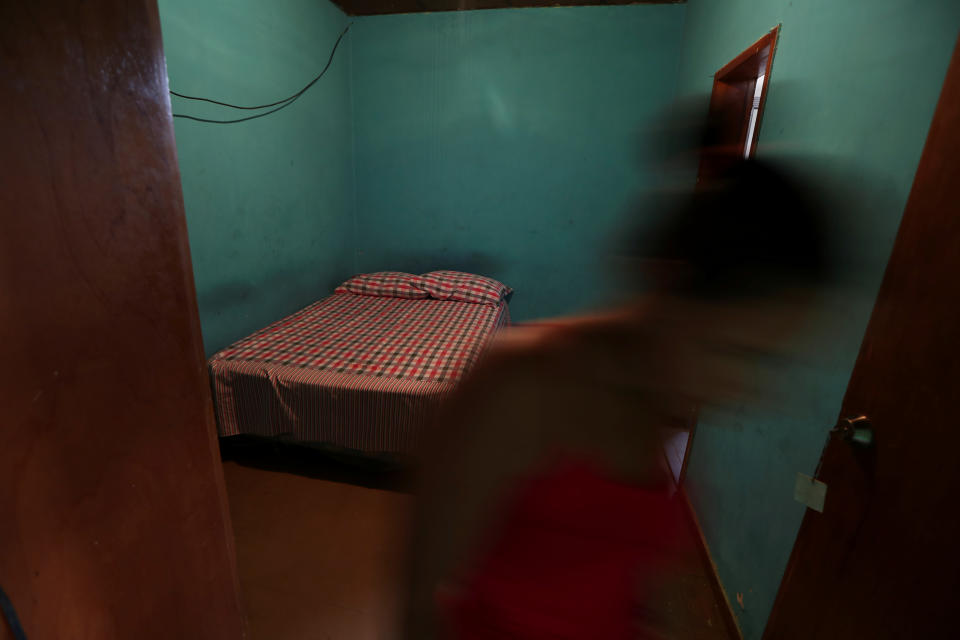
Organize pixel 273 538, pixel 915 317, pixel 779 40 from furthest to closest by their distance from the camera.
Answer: pixel 273 538 < pixel 779 40 < pixel 915 317

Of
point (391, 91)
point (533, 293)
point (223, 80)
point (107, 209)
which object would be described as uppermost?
point (391, 91)

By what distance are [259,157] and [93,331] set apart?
2.32 meters

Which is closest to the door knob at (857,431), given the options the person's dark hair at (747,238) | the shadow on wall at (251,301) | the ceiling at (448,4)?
the person's dark hair at (747,238)

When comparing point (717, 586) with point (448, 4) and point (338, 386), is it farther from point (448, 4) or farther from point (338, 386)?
point (448, 4)

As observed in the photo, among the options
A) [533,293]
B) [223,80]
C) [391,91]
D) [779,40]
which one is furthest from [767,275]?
[391,91]

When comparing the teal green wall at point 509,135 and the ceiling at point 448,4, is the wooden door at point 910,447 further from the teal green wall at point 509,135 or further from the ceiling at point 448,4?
the ceiling at point 448,4

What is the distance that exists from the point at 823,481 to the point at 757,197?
0.65 meters

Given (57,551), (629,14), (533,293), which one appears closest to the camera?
(57,551)

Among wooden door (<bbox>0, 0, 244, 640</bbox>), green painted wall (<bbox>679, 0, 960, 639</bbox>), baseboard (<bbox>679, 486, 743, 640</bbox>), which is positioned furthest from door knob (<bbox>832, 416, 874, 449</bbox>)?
wooden door (<bbox>0, 0, 244, 640</bbox>)

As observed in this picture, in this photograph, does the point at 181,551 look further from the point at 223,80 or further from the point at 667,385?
the point at 223,80

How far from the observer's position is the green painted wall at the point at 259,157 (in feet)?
6.99

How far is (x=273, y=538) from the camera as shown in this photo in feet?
5.76

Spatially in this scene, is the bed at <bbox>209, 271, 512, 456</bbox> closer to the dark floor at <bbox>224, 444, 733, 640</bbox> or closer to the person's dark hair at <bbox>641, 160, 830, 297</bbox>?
the dark floor at <bbox>224, 444, 733, 640</bbox>

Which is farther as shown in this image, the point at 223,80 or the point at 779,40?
the point at 223,80
